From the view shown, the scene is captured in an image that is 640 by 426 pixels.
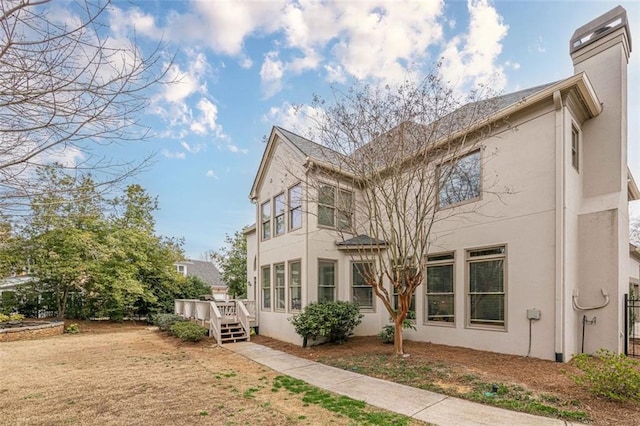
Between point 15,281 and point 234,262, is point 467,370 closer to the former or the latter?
point 234,262

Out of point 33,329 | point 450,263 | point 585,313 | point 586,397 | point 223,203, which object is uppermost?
point 223,203

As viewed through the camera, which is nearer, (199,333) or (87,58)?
(87,58)

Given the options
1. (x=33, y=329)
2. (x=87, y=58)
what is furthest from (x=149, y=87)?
(x=33, y=329)

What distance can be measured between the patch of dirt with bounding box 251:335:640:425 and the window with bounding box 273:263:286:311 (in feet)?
7.50

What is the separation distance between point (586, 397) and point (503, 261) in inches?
147

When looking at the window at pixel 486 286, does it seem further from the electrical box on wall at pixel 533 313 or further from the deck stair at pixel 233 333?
the deck stair at pixel 233 333

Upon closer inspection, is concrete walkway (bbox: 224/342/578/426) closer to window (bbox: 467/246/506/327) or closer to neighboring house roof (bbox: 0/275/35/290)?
window (bbox: 467/246/506/327)

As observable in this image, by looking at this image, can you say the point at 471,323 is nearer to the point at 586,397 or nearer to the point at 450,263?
the point at 450,263

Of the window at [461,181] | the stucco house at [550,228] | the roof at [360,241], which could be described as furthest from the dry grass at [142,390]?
the window at [461,181]

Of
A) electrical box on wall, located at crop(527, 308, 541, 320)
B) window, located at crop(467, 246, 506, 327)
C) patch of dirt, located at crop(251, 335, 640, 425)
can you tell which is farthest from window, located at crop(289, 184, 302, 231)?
electrical box on wall, located at crop(527, 308, 541, 320)

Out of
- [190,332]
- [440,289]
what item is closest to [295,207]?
[440,289]

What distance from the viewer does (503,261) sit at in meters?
8.53

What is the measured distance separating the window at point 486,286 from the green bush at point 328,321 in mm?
3402

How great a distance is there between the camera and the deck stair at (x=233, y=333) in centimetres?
1167
